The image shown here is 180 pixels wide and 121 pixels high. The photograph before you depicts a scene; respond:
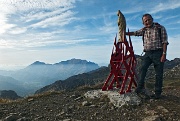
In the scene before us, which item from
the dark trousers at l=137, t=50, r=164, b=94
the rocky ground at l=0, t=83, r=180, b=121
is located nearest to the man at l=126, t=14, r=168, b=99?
the dark trousers at l=137, t=50, r=164, b=94

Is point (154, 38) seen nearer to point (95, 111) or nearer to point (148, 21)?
point (148, 21)

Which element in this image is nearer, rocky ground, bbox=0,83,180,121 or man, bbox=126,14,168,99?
rocky ground, bbox=0,83,180,121

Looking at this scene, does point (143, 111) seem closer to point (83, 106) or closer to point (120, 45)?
point (83, 106)

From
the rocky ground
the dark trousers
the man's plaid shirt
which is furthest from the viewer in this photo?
the dark trousers

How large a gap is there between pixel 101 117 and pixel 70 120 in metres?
1.28

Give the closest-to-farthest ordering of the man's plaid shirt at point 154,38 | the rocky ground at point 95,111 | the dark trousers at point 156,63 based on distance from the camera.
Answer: the rocky ground at point 95,111
the man's plaid shirt at point 154,38
the dark trousers at point 156,63

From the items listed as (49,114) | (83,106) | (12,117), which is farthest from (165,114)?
(12,117)

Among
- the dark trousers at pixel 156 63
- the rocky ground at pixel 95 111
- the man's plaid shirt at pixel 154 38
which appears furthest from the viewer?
the dark trousers at pixel 156 63

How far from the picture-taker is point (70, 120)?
10469 mm

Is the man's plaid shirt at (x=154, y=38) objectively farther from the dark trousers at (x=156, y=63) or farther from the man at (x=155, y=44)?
the dark trousers at (x=156, y=63)

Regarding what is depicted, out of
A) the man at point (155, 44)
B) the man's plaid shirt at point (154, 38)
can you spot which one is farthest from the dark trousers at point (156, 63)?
the man's plaid shirt at point (154, 38)

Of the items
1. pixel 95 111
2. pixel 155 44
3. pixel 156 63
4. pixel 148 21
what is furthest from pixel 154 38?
pixel 95 111

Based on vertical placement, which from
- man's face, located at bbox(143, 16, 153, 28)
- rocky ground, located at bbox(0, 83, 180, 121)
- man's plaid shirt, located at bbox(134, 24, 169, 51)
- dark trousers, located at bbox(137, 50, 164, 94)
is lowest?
rocky ground, located at bbox(0, 83, 180, 121)

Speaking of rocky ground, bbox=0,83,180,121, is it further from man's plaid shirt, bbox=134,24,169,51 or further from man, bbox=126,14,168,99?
man's plaid shirt, bbox=134,24,169,51
